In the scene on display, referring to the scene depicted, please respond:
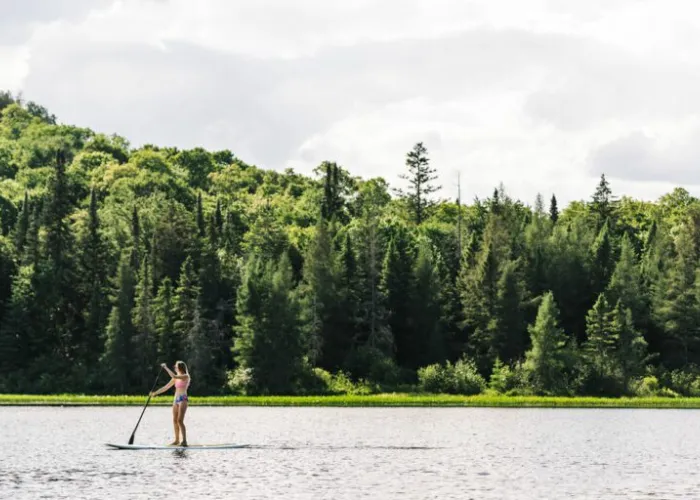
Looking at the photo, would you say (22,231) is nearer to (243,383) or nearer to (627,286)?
(243,383)

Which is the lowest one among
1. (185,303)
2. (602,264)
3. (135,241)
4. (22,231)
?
(185,303)

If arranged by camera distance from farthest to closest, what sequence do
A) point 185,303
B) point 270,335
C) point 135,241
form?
1. point 135,241
2. point 185,303
3. point 270,335

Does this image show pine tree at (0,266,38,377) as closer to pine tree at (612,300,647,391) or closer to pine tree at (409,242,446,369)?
pine tree at (409,242,446,369)

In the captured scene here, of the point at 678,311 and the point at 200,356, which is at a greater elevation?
the point at 678,311

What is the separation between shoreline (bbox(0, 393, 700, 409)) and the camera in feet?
412

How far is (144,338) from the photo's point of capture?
141000mm

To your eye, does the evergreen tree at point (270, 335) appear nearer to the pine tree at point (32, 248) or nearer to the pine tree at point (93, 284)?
the pine tree at point (93, 284)

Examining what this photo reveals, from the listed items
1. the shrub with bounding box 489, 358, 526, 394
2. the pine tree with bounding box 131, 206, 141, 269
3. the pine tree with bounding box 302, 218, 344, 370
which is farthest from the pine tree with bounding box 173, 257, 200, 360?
the shrub with bounding box 489, 358, 526, 394

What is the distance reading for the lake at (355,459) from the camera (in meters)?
41.5

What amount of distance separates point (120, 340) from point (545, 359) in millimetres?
52081

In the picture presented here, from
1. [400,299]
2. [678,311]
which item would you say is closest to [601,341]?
[678,311]

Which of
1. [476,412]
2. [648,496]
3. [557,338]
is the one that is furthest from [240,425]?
[557,338]

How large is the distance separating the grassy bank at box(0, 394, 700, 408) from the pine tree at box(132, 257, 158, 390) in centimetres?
772

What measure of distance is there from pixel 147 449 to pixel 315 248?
99.0 meters
